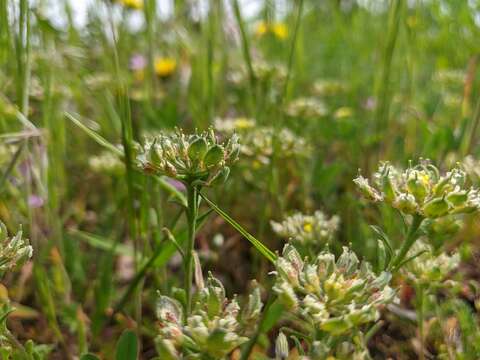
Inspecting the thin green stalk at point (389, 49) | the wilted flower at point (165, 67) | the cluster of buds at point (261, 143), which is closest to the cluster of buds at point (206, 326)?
the cluster of buds at point (261, 143)

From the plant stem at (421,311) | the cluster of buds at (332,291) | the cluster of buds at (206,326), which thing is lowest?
the plant stem at (421,311)

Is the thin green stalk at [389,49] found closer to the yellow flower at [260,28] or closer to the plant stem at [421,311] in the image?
the plant stem at [421,311]

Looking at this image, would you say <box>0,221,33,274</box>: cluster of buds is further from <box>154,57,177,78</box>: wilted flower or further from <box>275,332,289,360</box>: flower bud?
<box>154,57,177,78</box>: wilted flower

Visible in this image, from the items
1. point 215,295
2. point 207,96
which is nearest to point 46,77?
point 207,96

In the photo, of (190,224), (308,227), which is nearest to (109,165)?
(308,227)

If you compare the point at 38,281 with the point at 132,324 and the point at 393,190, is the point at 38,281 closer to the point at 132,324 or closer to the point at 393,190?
the point at 132,324

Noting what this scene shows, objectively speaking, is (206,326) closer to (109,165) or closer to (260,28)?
(109,165)
